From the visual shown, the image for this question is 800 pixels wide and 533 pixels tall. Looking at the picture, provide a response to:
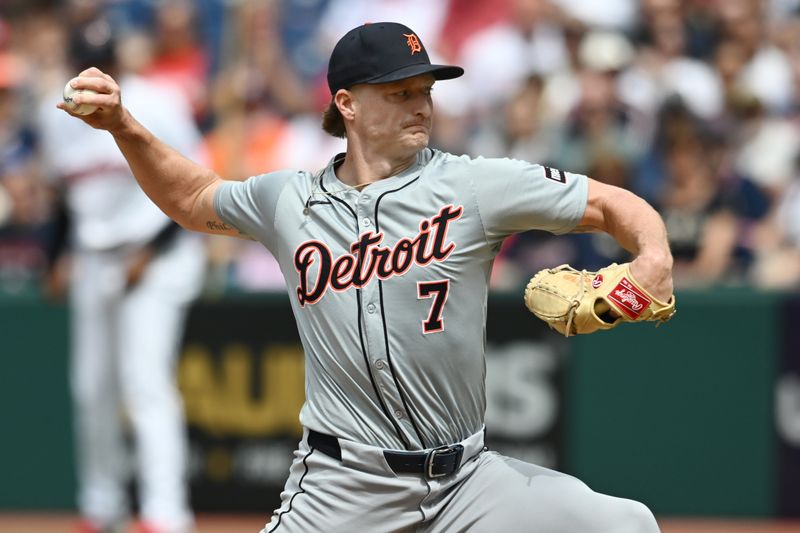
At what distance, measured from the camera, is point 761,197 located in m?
8.99

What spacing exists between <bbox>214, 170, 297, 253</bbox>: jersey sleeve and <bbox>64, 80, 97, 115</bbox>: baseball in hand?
53cm

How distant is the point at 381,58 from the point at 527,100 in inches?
225

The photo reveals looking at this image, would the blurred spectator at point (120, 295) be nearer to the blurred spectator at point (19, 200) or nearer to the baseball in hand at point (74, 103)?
the blurred spectator at point (19, 200)

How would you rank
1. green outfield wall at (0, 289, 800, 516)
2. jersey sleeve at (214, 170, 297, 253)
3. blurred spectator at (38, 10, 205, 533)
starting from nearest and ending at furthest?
jersey sleeve at (214, 170, 297, 253)
blurred spectator at (38, 10, 205, 533)
green outfield wall at (0, 289, 800, 516)

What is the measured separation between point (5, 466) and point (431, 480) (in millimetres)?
Answer: 5533

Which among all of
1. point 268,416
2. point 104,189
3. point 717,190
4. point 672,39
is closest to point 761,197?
point 717,190

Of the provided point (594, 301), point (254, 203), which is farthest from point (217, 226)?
point (594, 301)

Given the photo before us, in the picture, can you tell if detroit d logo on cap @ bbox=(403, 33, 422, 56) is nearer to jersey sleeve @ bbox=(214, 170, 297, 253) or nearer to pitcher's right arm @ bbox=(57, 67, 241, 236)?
jersey sleeve @ bbox=(214, 170, 297, 253)

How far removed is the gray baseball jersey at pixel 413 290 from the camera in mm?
4168

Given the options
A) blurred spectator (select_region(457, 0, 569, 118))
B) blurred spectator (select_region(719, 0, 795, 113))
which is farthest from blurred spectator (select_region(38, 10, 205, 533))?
blurred spectator (select_region(719, 0, 795, 113))

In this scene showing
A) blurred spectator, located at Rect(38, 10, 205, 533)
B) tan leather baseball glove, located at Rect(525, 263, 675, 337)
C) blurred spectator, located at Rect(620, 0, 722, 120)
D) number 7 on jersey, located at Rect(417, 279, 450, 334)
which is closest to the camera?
tan leather baseball glove, located at Rect(525, 263, 675, 337)

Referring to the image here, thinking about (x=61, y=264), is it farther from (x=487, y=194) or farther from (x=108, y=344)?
(x=487, y=194)

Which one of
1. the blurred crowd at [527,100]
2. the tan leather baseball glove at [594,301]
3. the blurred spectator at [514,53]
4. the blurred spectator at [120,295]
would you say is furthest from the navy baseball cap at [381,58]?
the blurred spectator at [514,53]

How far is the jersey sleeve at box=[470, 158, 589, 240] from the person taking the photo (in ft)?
13.4
